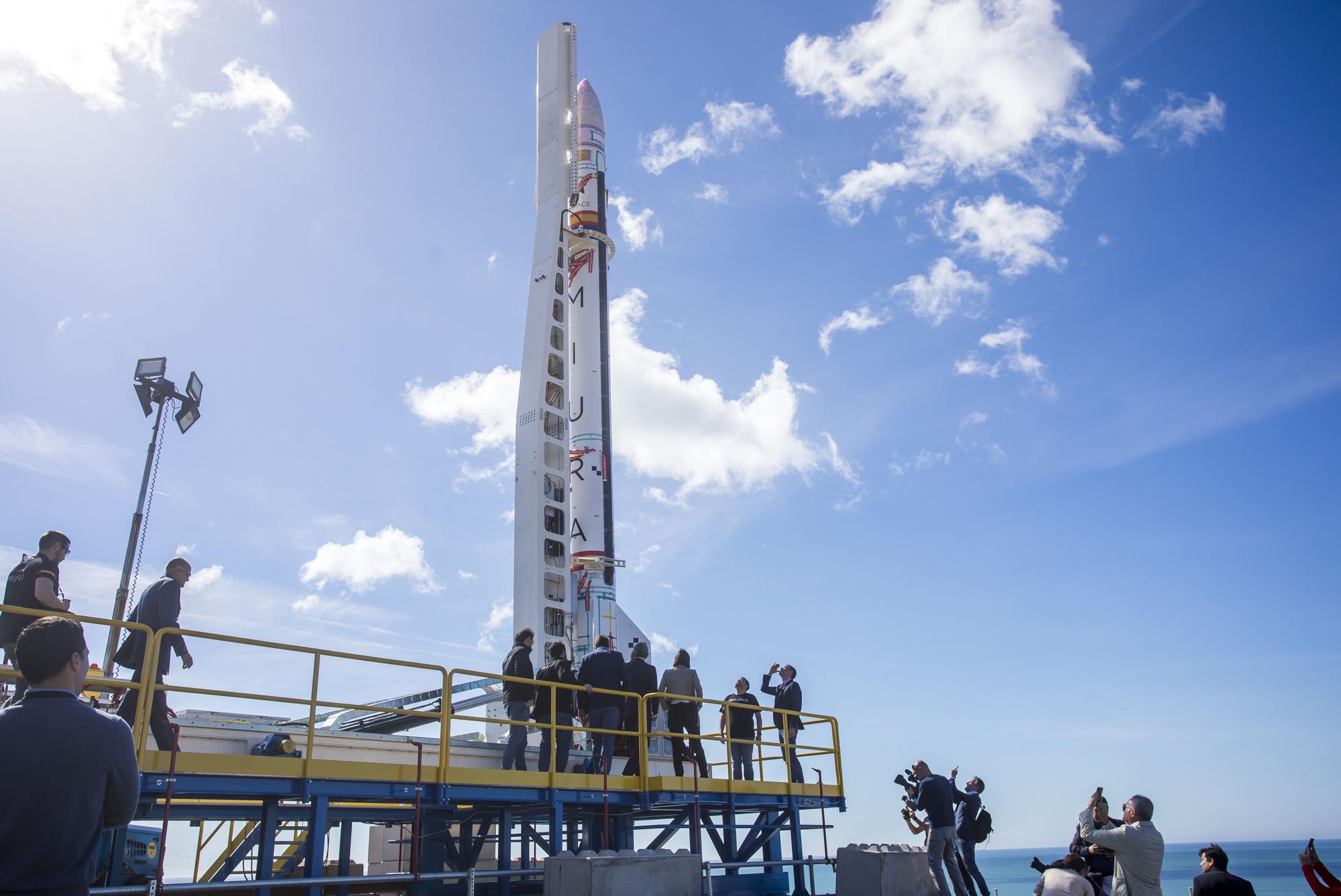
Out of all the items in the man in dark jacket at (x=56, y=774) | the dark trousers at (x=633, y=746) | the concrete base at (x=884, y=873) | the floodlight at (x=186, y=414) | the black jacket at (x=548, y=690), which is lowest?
the concrete base at (x=884, y=873)

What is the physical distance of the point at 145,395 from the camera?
15.8m

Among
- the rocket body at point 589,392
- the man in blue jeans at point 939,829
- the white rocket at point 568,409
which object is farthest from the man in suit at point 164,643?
the rocket body at point 589,392

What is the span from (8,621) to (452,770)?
4317 millimetres

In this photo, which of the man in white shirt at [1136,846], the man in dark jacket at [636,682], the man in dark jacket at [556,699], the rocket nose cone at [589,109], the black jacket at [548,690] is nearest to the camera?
the man in white shirt at [1136,846]

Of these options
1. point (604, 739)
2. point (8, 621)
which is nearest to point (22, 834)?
point (8, 621)

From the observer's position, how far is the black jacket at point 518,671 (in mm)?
11961

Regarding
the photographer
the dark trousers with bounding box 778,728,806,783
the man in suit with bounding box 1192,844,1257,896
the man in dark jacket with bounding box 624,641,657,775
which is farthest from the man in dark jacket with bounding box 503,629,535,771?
the man in suit with bounding box 1192,844,1257,896

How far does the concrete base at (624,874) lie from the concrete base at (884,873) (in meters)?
2.63

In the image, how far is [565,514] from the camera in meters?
20.0

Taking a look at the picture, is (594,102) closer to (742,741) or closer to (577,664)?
(577,664)

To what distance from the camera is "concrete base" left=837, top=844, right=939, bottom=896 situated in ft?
38.2

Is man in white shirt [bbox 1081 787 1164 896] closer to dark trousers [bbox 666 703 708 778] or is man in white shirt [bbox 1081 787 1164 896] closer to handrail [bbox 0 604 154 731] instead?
dark trousers [bbox 666 703 708 778]

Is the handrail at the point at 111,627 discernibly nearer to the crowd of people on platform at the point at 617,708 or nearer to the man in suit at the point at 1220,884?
the crowd of people on platform at the point at 617,708

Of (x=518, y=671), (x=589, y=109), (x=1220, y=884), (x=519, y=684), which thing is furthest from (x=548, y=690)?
(x=589, y=109)
